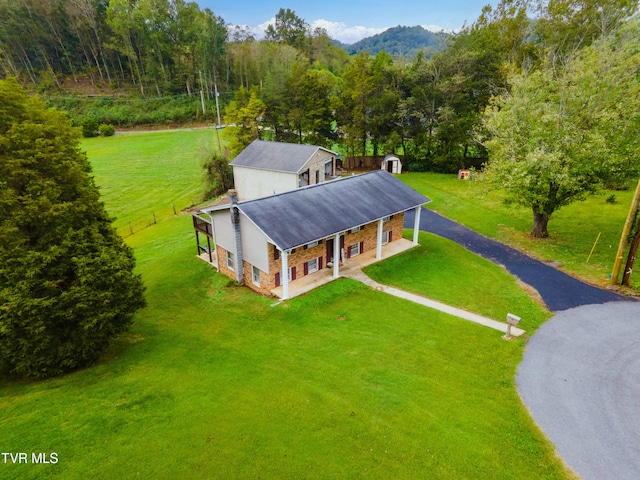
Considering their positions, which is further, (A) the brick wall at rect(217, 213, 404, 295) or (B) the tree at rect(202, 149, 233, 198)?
(B) the tree at rect(202, 149, 233, 198)

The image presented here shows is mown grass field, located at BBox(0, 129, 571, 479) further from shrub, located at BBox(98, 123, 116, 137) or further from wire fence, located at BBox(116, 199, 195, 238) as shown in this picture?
shrub, located at BBox(98, 123, 116, 137)

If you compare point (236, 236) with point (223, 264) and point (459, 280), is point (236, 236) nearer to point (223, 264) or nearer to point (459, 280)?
point (223, 264)

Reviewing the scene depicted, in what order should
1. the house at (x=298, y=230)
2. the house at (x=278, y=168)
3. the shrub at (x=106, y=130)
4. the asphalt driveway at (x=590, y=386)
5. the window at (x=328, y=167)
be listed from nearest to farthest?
the asphalt driveway at (x=590, y=386) < the house at (x=298, y=230) < the house at (x=278, y=168) < the window at (x=328, y=167) < the shrub at (x=106, y=130)

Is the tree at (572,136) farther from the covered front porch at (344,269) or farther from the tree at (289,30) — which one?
the tree at (289,30)

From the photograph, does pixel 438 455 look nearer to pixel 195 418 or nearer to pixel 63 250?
pixel 195 418

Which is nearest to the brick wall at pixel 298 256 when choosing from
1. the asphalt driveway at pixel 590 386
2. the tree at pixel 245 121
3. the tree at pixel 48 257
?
the tree at pixel 48 257

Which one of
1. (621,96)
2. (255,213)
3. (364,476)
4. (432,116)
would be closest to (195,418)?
(364,476)

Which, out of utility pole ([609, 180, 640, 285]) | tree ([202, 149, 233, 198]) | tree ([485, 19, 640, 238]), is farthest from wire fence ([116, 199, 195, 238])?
utility pole ([609, 180, 640, 285])
